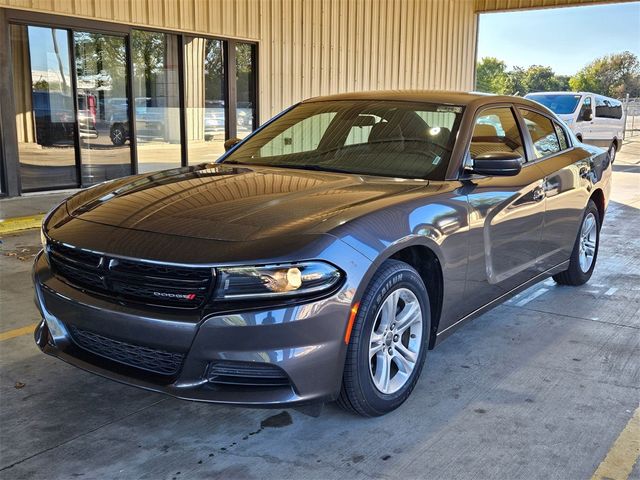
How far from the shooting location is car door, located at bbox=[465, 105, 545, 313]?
3.54 meters

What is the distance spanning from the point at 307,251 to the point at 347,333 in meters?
0.39

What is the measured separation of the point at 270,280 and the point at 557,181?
2773 mm

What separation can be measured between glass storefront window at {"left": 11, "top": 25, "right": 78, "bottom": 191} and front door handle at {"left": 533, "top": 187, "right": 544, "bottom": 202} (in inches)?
303

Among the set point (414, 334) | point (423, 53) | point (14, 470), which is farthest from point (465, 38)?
point (14, 470)

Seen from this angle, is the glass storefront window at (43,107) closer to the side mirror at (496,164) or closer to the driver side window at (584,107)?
the side mirror at (496,164)

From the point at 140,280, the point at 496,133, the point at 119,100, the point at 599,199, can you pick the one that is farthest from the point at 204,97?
the point at 140,280

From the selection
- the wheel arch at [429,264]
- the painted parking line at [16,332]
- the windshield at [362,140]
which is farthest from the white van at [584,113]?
the painted parking line at [16,332]

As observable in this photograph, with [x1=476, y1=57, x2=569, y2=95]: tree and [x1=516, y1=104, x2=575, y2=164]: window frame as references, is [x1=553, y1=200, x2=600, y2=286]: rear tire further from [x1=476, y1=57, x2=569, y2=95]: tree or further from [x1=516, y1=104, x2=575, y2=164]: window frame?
[x1=476, y1=57, x2=569, y2=95]: tree

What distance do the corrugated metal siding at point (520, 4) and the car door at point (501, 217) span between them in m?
13.4

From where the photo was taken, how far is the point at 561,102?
1736 cm

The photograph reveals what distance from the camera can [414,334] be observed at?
317 centimetres

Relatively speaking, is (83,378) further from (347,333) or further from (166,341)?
(347,333)

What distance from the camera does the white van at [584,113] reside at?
17031mm

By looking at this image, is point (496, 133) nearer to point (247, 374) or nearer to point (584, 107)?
point (247, 374)
